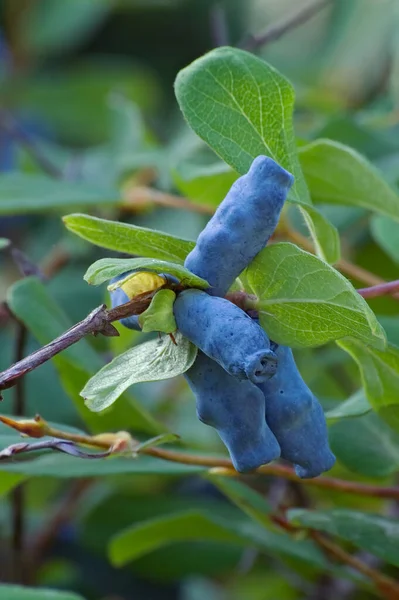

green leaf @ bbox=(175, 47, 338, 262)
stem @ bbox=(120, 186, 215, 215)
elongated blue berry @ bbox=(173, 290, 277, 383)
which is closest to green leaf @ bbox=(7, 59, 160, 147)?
stem @ bbox=(120, 186, 215, 215)

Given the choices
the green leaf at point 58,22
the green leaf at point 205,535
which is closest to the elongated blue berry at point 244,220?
the green leaf at point 205,535

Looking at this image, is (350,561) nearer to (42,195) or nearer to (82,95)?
(42,195)

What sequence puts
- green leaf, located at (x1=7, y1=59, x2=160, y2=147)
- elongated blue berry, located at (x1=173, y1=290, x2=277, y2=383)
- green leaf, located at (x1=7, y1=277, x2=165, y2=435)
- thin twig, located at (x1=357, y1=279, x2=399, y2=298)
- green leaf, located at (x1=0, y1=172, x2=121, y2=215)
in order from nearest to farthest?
elongated blue berry, located at (x1=173, y1=290, x2=277, y2=383) → thin twig, located at (x1=357, y1=279, x2=399, y2=298) → green leaf, located at (x1=7, y1=277, x2=165, y2=435) → green leaf, located at (x1=0, y1=172, x2=121, y2=215) → green leaf, located at (x1=7, y1=59, x2=160, y2=147)

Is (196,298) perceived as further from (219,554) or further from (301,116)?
(301,116)

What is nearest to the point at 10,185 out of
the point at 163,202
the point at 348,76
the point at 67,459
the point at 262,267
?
the point at 163,202

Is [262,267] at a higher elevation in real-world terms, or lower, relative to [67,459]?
higher

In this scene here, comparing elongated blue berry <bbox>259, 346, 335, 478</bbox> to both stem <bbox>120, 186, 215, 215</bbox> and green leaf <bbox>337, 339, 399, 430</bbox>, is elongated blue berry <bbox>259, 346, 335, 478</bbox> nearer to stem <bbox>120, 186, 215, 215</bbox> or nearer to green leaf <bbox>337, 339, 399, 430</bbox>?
green leaf <bbox>337, 339, 399, 430</bbox>
